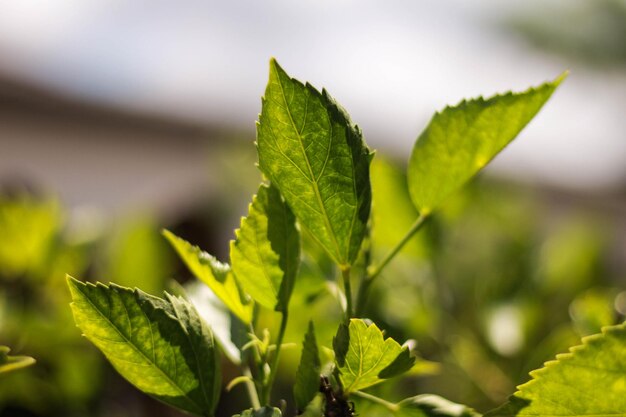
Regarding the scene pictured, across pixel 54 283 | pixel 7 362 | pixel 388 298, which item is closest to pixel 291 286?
pixel 7 362

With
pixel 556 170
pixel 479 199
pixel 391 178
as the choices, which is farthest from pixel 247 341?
pixel 556 170

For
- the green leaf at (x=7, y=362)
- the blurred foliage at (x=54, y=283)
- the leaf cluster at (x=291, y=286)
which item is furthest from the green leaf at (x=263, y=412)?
the blurred foliage at (x=54, y=283)

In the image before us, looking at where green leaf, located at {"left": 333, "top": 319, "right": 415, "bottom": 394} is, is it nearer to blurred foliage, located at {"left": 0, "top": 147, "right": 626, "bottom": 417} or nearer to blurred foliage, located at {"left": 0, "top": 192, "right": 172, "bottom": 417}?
blurred foliage, located at {"left": 0, "top": 147, "right": 626, "bottom": 417}

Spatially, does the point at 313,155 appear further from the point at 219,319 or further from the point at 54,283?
the point at 54,283

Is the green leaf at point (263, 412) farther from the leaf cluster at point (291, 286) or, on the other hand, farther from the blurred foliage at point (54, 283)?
the blurred foliage at point (54, 283)

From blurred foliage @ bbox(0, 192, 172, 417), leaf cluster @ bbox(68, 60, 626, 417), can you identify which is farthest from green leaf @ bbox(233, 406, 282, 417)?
blurred foliage @ bbox(0, 192, 172, 417)
